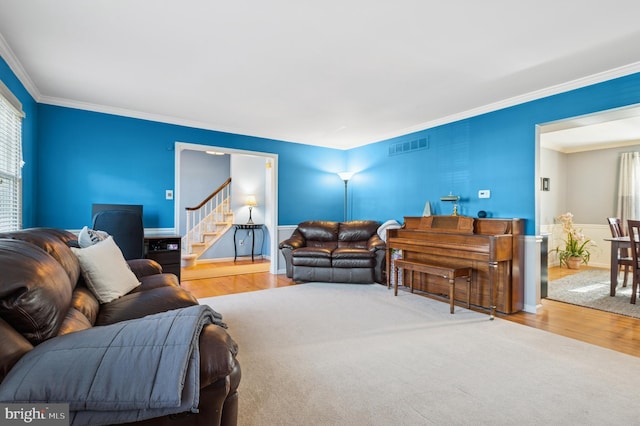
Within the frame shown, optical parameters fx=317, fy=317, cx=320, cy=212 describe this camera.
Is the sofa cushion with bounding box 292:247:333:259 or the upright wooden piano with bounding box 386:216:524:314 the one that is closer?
the upright wooden piano with bounding box 386:216:524:314

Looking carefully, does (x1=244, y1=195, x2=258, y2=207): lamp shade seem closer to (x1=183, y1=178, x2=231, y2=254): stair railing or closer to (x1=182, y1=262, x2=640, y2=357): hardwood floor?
(x1=183, y1=178, x2=231, y2=254): stair railing

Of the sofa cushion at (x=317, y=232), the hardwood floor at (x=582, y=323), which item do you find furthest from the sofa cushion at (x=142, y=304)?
the sofa cushion at (x=317, y=232)

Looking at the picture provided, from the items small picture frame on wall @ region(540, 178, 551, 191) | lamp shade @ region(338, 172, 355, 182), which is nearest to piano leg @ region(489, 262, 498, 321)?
lamp shade @ region(338, 172, 355, 182)

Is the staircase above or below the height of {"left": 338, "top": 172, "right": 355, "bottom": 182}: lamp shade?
below

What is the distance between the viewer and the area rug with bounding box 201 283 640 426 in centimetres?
175

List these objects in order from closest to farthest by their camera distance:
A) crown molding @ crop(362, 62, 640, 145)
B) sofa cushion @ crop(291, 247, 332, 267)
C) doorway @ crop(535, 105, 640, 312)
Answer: crown molding @ crop(362, 62, 640, 145)
sofa cushion @ crop(291, 247, 332, 267)
doorway @ crop(535, 105, 640, 312)

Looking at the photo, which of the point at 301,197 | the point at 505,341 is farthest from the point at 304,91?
the point at 505,341

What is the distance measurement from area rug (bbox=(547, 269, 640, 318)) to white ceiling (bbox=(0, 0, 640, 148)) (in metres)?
2.57

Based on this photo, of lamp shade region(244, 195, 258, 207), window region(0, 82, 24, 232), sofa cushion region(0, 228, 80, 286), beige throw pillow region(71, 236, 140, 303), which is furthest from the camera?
lamp shade region(244, 195, 258, 207)

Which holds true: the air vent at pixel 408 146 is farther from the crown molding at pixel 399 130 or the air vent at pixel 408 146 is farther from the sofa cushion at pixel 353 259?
the sofa cushion at pixel 353 259

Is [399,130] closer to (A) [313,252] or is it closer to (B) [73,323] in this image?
(A) [313,252]

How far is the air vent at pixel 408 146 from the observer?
16.4 ft

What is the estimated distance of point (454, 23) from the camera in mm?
2314

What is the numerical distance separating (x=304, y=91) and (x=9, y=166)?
306 centimetres
